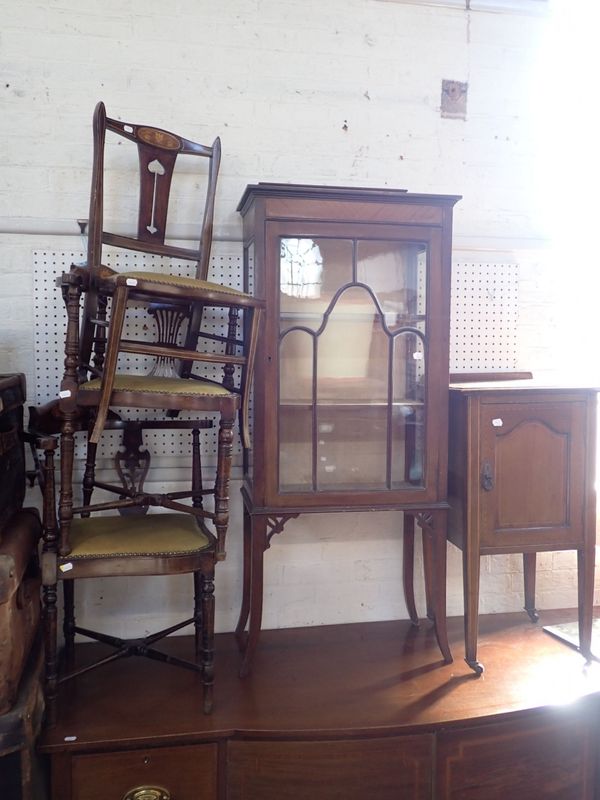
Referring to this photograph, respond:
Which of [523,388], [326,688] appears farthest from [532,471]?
[326,688]

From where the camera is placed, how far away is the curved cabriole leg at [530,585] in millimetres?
2230

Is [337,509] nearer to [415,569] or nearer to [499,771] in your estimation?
[415,569]

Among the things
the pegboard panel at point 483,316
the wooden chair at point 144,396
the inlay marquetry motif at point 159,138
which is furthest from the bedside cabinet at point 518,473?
the inlay marquetry motif at point 159,138

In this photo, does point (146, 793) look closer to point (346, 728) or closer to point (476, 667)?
point (346, 728)

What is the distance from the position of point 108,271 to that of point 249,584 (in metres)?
1.06

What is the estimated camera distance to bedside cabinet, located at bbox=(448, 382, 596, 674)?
1.81 m

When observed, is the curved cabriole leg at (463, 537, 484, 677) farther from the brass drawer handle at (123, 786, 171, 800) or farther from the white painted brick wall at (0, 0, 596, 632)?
the brass drawer handle at (123, 786, 171, 800)

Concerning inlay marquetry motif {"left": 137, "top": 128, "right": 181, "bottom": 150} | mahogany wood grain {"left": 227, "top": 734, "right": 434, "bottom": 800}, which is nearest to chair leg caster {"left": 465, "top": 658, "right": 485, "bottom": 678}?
mahogany wood grain {"left": 227, "top": 734, "right": 434, "bottom": 800}

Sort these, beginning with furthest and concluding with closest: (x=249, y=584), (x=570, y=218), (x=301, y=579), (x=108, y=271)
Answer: (x=570, y=218)
(x=301, y=579)
(x=249, y=584)
(x=108, y=271)

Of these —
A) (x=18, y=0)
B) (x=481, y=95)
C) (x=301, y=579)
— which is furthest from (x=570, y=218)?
(x=18, y=0)

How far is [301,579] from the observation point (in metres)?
2.17

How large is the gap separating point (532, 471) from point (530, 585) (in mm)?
624

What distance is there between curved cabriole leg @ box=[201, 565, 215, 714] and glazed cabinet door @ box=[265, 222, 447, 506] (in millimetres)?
313

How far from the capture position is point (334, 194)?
5.71ft
